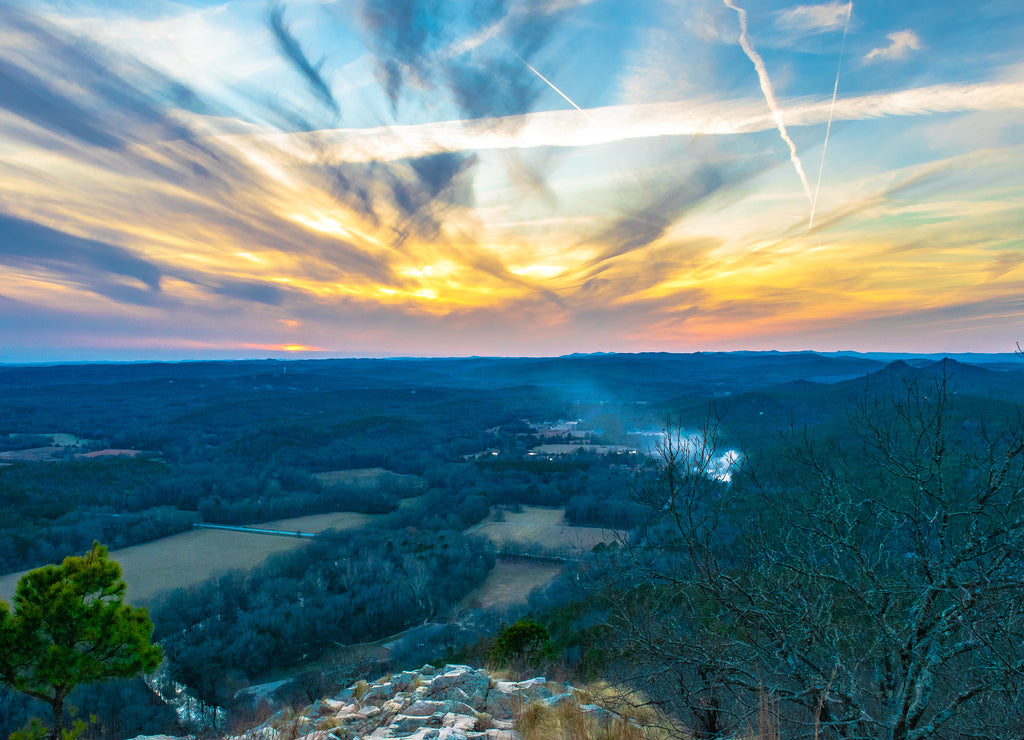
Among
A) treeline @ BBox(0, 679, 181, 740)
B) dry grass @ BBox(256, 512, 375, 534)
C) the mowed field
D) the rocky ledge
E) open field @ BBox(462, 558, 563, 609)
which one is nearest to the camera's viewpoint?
the rocky ledge

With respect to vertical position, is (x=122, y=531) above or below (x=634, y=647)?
below

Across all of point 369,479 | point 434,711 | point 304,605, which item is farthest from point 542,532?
point 434,711

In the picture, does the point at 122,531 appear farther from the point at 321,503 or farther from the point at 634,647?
the point at 634,647

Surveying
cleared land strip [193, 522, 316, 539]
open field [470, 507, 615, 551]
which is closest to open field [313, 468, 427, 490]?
cleared land strip [193, 522, 316, 539]

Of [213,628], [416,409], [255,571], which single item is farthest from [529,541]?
[416,409]

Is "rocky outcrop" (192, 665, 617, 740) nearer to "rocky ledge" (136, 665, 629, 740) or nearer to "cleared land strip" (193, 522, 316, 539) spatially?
"rocky ledge" (136, 665, 629, 740)

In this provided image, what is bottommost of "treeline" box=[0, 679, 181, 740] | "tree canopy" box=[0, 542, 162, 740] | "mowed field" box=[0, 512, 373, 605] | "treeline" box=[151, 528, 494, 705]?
"mowed field" box=[0, 512, 373, 605]

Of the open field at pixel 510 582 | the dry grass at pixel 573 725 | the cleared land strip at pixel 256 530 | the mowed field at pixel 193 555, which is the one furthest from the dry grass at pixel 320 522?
the dry grass at pixel 573 725

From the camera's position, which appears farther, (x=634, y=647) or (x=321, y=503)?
(x=321, y=503)
